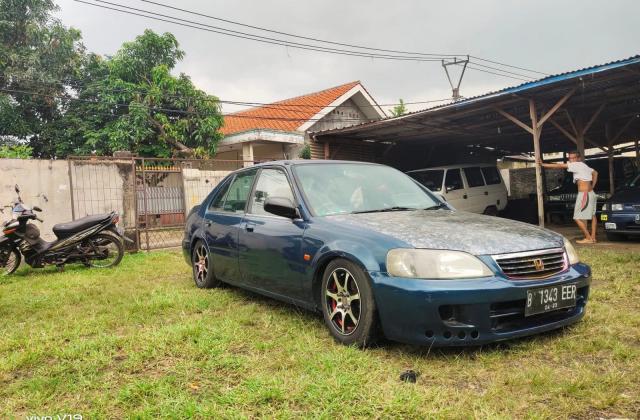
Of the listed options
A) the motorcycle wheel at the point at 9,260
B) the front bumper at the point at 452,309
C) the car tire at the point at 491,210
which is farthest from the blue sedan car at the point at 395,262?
the car tire at the point at 491,210

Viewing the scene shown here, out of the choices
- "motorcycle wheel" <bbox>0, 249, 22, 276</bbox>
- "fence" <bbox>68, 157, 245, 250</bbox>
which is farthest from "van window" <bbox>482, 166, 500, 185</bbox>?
"motorcycle wheel" <bbox>0, 249, 22, 276</bbox>

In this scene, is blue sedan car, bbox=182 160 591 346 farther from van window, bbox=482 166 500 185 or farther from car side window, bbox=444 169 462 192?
van window, bbox=482 166 500 185

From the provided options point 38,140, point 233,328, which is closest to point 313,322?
point 233,328

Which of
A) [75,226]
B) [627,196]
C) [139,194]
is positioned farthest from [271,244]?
[627,196]

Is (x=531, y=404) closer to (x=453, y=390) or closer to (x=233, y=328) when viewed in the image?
(x=453, y=390)

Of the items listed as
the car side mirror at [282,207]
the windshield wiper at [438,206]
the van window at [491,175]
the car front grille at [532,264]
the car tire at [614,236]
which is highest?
the van window at [491,175]

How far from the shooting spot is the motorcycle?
6.44m

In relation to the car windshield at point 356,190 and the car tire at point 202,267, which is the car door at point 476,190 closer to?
the car windshield at point 356,190

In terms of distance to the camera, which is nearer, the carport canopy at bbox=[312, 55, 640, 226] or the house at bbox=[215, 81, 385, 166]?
the carport canopy at bbox=[312, 55, 640, 226]

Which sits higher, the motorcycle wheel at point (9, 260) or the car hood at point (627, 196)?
the car hood at point (627, 196)

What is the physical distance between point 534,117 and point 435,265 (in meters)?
7.33

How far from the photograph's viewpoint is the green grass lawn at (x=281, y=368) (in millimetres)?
2182

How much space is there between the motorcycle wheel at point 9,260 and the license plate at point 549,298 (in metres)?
6.87

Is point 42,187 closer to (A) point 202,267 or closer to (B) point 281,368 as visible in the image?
(A) point 202,267
